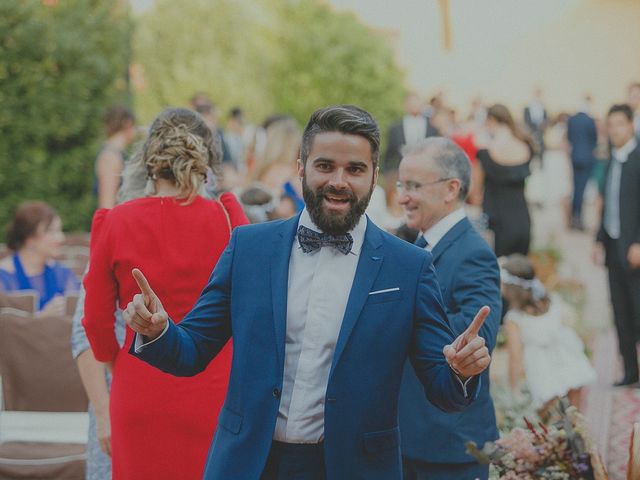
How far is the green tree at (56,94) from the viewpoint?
1096cm

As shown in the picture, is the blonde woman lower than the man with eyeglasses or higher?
higher

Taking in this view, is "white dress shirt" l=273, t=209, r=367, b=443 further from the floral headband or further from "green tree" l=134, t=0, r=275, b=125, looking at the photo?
"green tree" l=134, t=0, r=275, b=125

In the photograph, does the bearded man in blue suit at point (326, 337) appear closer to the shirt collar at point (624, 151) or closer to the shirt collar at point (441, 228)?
the shirt collar at point (441, 228)

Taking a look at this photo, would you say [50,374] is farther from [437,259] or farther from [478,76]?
[478,76]

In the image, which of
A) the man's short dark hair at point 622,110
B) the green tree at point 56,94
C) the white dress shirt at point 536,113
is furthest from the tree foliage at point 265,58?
the man's short dark hair at point 622,110

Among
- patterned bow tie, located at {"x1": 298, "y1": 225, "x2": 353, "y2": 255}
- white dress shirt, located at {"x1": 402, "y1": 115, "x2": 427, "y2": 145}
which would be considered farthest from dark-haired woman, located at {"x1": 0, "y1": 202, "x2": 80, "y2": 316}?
white dress shirt, located at {"x1": 402, "y1": 115, "x2": 427, "y2": 145}

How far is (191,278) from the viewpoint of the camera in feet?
11.9

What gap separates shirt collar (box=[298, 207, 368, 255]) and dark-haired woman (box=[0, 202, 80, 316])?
13.6ft

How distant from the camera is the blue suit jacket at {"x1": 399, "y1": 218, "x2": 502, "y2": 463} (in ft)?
12.4

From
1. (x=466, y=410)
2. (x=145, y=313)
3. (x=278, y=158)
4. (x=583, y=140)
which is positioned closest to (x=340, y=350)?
(x=145, y=313)

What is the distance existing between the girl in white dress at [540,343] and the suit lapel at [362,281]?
12.2ft

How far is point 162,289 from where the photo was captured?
141 inches

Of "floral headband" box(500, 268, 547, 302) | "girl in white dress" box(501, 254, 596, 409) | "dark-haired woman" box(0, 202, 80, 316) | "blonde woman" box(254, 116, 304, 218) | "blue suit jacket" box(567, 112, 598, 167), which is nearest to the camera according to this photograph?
"girl in white dress" box(501, 254, 596, 409)

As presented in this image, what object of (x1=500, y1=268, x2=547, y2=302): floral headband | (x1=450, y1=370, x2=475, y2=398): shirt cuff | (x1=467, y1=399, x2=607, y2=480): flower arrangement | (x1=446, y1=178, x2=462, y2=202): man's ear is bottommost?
(x1=467, y1=399, x2=607, y2=480): flower arrangement
